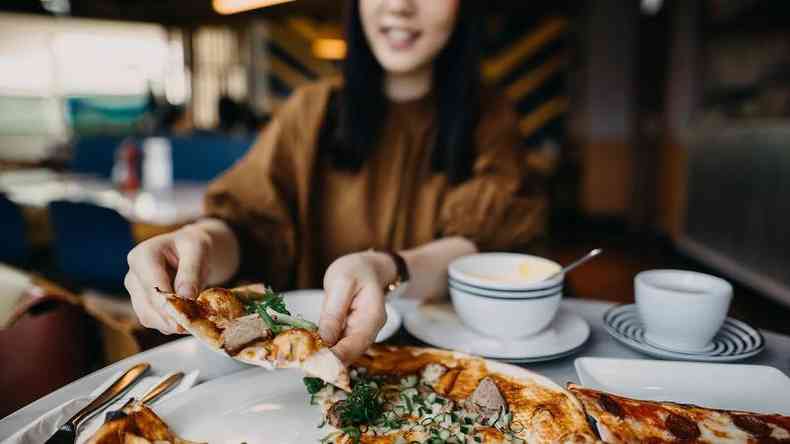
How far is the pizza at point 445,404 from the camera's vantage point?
73cm

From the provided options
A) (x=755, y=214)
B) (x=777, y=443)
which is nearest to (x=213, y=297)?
(x=777, y=443)

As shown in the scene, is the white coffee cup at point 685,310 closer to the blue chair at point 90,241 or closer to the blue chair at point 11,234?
the blue chair at point 90,241

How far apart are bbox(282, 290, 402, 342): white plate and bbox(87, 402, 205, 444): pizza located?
0.33 meters

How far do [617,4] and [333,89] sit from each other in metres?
6.95

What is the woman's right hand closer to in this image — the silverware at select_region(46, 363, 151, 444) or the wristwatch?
the silverware at select_region(46, 363, 151, 444)

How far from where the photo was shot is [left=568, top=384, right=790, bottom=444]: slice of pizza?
2.26 ft

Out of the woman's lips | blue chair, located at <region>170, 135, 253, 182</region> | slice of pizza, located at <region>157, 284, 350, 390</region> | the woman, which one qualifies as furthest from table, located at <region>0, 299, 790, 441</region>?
blue chair, located at <region>170, 135, 253, 182</region>

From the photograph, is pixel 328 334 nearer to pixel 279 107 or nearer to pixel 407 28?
pixel 407 28

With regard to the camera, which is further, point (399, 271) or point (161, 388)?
point (399, 271)

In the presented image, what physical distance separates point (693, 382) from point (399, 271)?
0.57 meters

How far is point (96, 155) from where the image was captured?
439cm

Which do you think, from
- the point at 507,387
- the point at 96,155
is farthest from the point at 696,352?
the point at 96,155

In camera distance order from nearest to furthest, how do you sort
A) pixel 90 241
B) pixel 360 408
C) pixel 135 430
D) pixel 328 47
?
1. pixel 135 430
2. pixel 360 408
3. pixel 90 241
4. pixel 328 47

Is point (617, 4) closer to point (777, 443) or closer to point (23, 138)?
point (777, 443)
